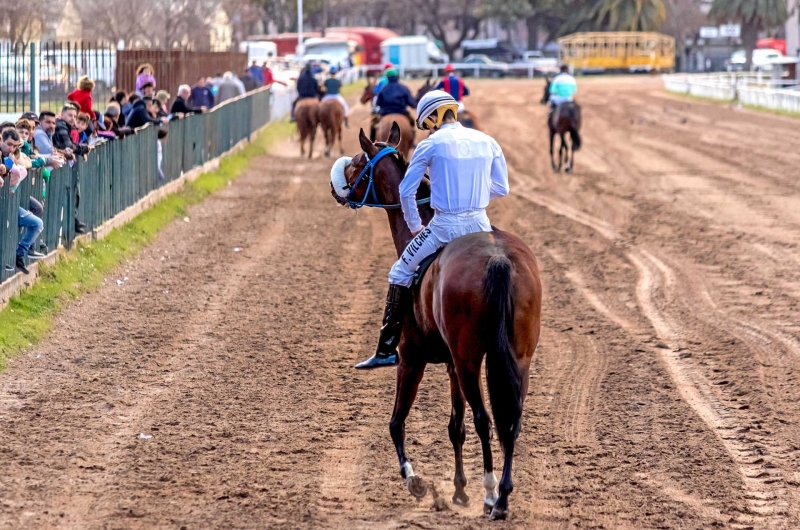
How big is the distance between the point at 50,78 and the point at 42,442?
11.5 m

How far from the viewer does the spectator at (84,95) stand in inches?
621

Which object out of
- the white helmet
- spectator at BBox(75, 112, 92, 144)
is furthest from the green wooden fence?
the white helmet

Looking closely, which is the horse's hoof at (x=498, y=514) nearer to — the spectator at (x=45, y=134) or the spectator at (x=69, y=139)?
the spectator at (x=45, y=134)

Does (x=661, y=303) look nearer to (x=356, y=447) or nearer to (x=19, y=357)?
(x=356, y=447)

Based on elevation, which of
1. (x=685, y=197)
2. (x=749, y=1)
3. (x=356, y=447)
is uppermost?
(x=749, y=1)

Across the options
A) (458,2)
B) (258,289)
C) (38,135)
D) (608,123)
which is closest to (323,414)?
(258,289)

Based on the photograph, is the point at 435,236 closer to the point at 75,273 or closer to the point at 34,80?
the point at 75,273

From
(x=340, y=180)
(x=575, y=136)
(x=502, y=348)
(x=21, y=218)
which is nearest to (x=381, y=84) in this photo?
(x=575, y=136)

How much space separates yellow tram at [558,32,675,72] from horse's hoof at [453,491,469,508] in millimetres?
64097

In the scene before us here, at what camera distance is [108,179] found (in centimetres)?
1493

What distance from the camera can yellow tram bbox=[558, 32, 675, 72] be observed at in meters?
69.1

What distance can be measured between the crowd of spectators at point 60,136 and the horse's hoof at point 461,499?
5.84 meters

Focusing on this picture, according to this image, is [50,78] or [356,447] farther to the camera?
[50,78]

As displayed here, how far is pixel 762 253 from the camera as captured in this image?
14.3m
